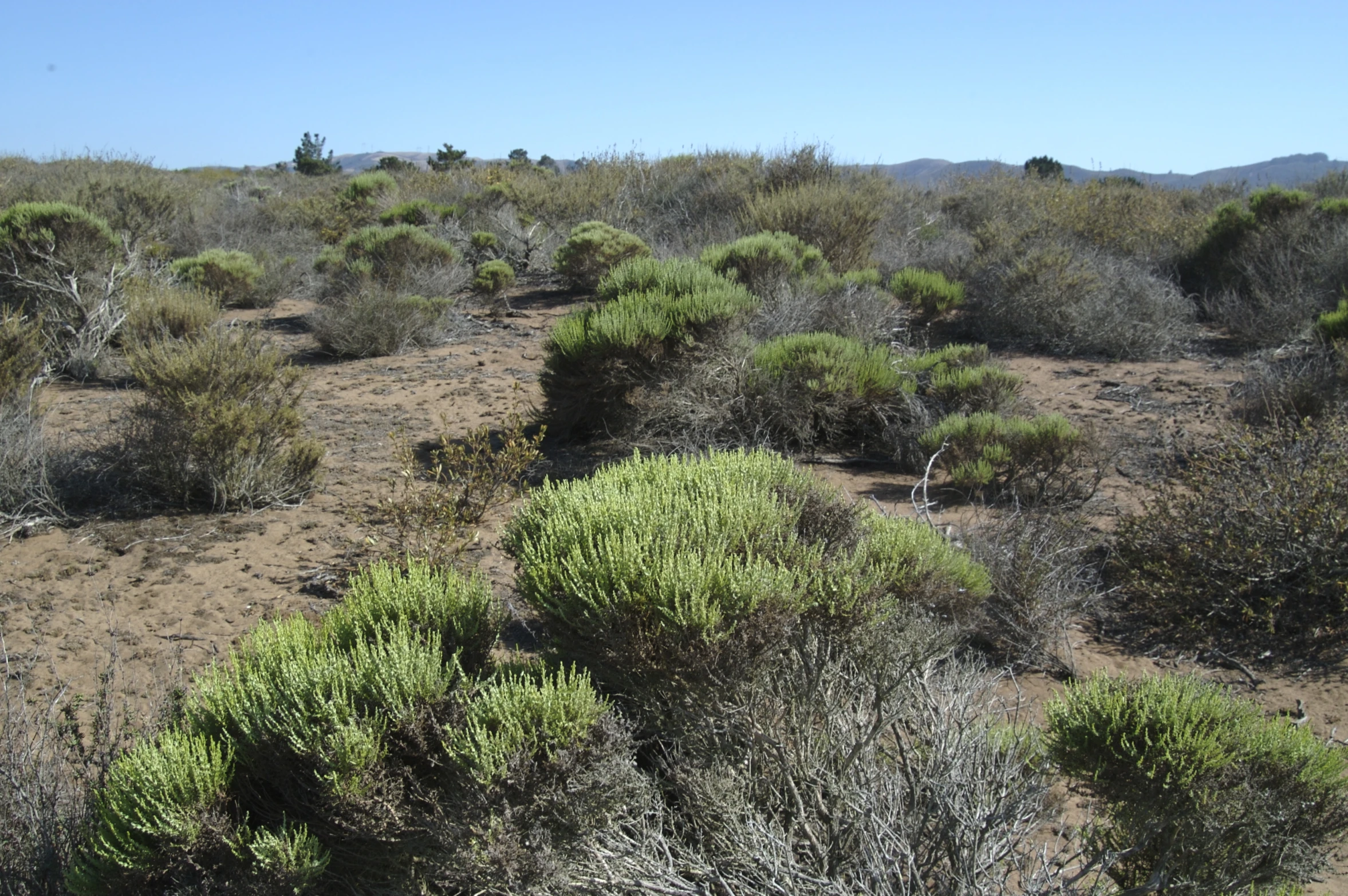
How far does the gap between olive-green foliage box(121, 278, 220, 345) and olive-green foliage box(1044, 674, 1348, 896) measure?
6103mm

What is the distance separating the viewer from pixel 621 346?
231 inches

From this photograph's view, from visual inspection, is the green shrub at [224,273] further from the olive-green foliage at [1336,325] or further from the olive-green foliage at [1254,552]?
the olive-green foliage at [1336,325]

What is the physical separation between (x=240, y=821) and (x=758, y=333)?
5.85 meters

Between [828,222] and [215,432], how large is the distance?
784 cm

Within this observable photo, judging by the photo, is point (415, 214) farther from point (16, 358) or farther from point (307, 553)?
point (307, 553)

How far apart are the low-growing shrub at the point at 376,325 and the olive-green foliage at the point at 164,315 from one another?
5.13ft

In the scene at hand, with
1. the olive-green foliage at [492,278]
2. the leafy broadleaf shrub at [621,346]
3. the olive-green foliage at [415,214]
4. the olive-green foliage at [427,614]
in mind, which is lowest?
the olive-green foliage at [427,614]

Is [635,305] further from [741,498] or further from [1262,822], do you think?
[1262,822]

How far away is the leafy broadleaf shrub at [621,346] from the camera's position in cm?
591

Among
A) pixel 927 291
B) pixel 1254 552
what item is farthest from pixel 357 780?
pixel 927 291

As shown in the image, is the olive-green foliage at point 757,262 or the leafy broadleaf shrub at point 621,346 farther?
the olive-green foliage at point 757,262

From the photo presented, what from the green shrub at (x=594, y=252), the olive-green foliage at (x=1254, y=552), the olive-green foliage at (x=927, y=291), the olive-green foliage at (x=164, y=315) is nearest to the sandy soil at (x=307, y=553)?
the olive-green foliage at (x=1254, y=552)

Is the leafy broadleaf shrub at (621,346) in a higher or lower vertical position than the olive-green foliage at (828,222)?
lower

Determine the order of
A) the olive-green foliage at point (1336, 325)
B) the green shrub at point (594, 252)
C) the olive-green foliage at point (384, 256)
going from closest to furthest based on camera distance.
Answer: the olive-green foliage at point (1336, 325), the olive-green foliage at point (384, 256), the green shrub at point (594, 252)
